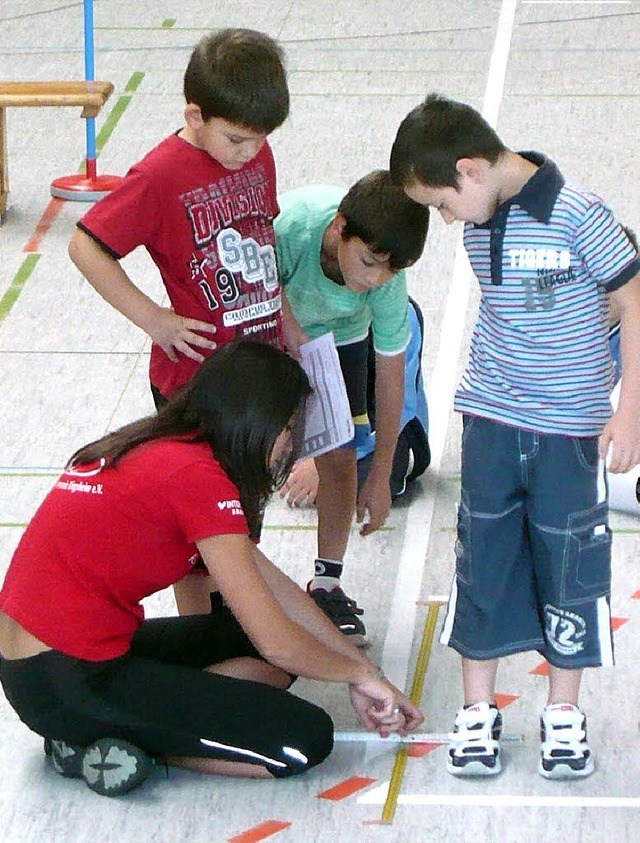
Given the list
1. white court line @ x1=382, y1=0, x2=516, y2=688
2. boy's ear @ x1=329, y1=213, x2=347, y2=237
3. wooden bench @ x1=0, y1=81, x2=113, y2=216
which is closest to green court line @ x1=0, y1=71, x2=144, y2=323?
wooden bench @ x1=0, y1=81, x2=113, y2=216

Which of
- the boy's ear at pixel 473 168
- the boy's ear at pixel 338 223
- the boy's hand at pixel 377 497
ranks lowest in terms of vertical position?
the boy's hand at pixel 377 497

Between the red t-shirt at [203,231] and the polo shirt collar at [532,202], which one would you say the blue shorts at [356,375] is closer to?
the red t-shirt at [203,231]

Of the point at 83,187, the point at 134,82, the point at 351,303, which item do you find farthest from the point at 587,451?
the point at 134,82

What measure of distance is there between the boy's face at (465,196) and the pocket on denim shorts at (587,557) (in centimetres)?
53

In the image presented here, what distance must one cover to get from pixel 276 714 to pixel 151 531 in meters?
0.39

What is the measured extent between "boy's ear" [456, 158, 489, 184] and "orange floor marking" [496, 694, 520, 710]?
1004 millimetres

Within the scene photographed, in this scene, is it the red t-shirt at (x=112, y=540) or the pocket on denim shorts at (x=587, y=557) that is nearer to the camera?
the red t-shirt at (x=112, y=540)

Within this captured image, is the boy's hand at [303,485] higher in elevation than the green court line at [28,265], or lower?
higher

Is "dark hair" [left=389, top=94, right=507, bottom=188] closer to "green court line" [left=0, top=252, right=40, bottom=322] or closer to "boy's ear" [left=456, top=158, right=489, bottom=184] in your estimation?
"boy's ear" [left=456, top=158, right=489, bottom=184]

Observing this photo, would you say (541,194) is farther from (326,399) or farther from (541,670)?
(541,670)

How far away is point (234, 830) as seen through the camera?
246cm

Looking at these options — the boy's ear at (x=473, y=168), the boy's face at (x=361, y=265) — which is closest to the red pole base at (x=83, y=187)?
the boy's face at (x=361, y=265)

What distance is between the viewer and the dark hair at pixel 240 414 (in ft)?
7.96

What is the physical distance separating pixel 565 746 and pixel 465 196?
0.94 m
